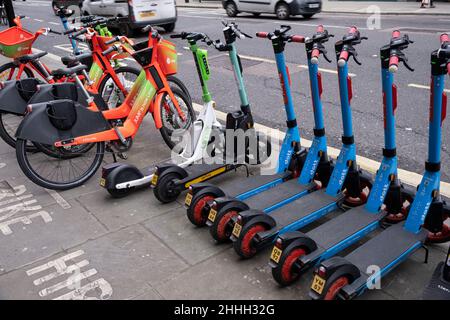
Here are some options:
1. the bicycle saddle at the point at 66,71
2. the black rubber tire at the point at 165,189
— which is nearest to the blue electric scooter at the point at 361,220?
the black rubber tire at the point at 165,189

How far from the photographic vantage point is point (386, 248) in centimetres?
289

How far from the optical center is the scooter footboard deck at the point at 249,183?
372 centimetres

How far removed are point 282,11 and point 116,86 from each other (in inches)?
433

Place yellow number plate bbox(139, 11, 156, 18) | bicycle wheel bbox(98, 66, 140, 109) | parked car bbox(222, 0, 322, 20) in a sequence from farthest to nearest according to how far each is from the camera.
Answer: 1. parked car bbox(222, 0, 322, 20)
2. yellow number plate bbox(139, 11, 156, 18)
3. bicycle wheel bbox(98, 66, 140, 109)

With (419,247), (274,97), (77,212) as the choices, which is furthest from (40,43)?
(419,247)

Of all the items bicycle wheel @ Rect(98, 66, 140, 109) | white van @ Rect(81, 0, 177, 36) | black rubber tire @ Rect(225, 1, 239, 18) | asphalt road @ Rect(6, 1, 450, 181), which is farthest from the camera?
black rubber tire @ Rect(225, 1, 239, 18)

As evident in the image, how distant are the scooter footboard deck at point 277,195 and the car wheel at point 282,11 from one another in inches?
503

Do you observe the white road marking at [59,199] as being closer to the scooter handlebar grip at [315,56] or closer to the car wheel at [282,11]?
the scooter handlebar grip at [315,56]

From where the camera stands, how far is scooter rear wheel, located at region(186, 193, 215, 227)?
3457mm

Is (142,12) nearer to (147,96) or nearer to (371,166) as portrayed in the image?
(147,96)

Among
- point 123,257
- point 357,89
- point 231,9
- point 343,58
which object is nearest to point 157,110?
point 123,257

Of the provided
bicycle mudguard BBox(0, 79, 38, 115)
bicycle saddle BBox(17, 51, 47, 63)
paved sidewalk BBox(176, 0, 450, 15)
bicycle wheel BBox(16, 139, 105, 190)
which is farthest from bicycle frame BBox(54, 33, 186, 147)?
paved sidewalk BBox(176, 0, 450, 15)

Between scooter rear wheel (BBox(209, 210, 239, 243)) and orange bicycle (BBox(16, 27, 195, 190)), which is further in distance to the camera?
orange bicycle (BBox(16, 27, 195, 190))

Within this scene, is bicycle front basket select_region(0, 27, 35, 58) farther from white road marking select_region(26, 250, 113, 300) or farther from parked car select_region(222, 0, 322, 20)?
parked car select_region(222, 0, 322, 20)
